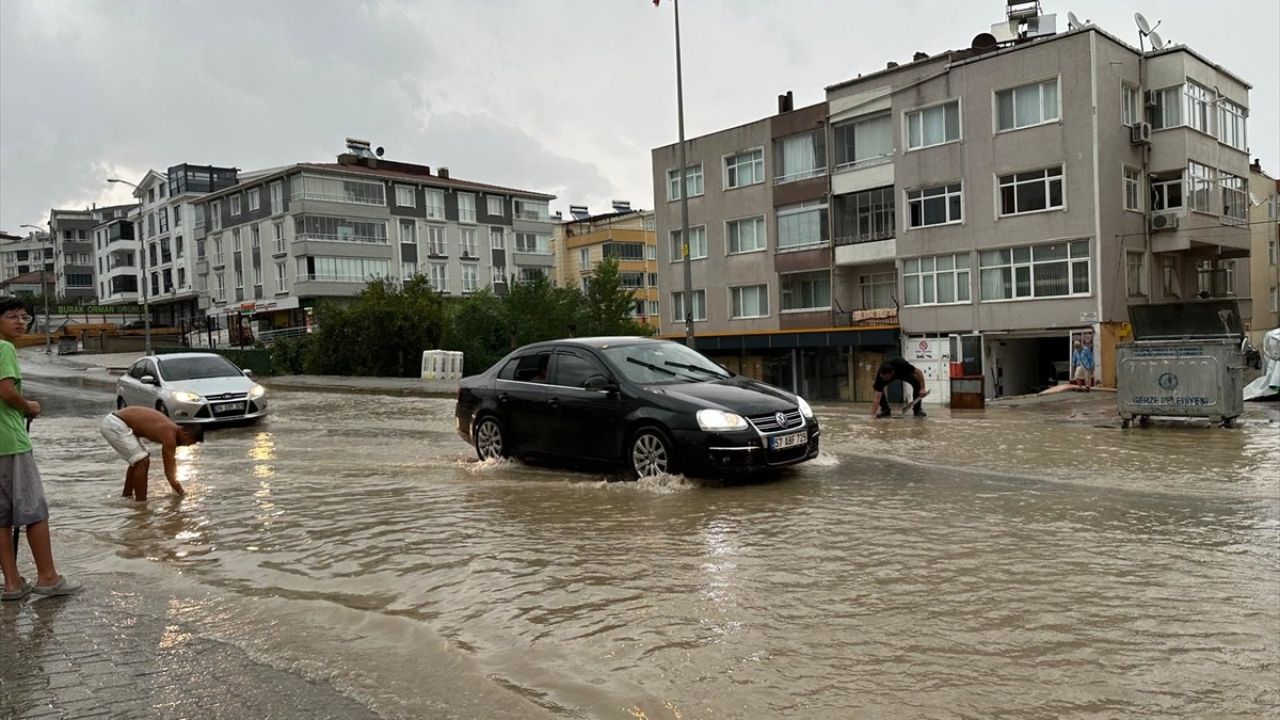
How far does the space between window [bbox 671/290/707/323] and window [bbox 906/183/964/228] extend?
11.8 meters

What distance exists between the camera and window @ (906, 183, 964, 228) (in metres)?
35.2

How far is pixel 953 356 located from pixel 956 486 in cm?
2700

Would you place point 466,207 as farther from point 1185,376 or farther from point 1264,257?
point 1185,376

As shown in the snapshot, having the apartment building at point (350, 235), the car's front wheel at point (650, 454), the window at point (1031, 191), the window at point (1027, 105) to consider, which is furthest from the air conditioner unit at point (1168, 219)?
the apartment building at point (350, 235)

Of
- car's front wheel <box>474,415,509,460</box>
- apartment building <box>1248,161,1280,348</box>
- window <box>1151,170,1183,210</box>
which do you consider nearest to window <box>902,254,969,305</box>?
window <box>1151,170,1183,210</box>

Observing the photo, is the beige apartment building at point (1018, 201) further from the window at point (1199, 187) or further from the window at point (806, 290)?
the window at point (806, 290)

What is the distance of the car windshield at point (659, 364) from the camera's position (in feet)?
34.0

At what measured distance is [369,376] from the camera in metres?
39.6

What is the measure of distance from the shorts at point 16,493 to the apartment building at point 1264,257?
55439 millimetres

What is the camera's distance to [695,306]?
4625cm

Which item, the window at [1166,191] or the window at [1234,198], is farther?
the window at [1234,198]

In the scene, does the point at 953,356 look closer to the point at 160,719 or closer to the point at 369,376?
the point at 369,376

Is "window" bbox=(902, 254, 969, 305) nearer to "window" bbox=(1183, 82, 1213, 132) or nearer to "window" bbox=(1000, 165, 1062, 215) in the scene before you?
"window" bbox=(1000, 165, 1062, 215)

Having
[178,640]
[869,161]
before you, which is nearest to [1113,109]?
[869,161]
